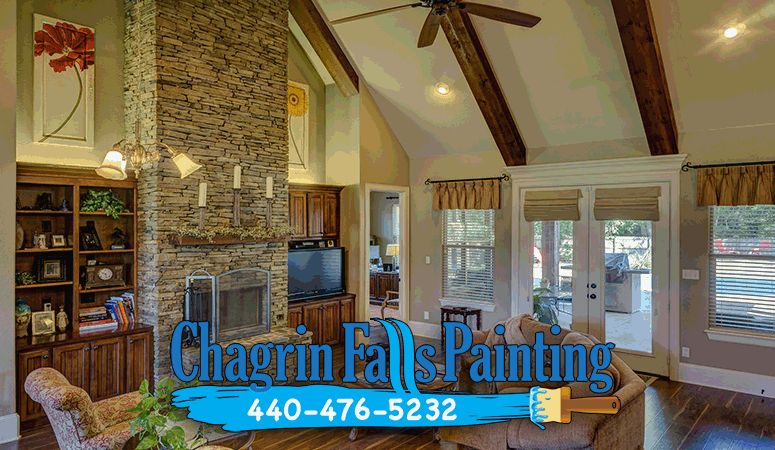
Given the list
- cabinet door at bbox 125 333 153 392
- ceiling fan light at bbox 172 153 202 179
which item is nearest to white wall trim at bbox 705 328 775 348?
ceiling fan light at bbox 172 153 202 179

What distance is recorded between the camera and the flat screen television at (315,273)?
6.30 m

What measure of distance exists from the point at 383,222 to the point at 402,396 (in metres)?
7.60

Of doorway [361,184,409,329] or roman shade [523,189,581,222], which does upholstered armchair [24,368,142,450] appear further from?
roman shade [523,189,581,222]

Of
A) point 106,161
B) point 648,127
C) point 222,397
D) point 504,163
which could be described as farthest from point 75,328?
point 648,127

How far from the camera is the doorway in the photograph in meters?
7.24

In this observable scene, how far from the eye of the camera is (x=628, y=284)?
5902mm

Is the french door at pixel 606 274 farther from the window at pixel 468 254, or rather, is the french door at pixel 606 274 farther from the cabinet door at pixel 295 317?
the cabinet door at pixel 295 317

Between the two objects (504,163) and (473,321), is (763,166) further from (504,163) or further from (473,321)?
(473,321)

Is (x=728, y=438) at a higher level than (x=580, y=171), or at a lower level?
lower

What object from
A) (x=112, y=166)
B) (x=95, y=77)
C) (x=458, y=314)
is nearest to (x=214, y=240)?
(x=112, y=166)

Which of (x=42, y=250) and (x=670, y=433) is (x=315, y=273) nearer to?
(x=42, y=250)

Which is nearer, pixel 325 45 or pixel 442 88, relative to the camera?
pixel 442 88

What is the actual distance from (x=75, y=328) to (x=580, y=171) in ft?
18.2

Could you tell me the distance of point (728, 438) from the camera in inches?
162
